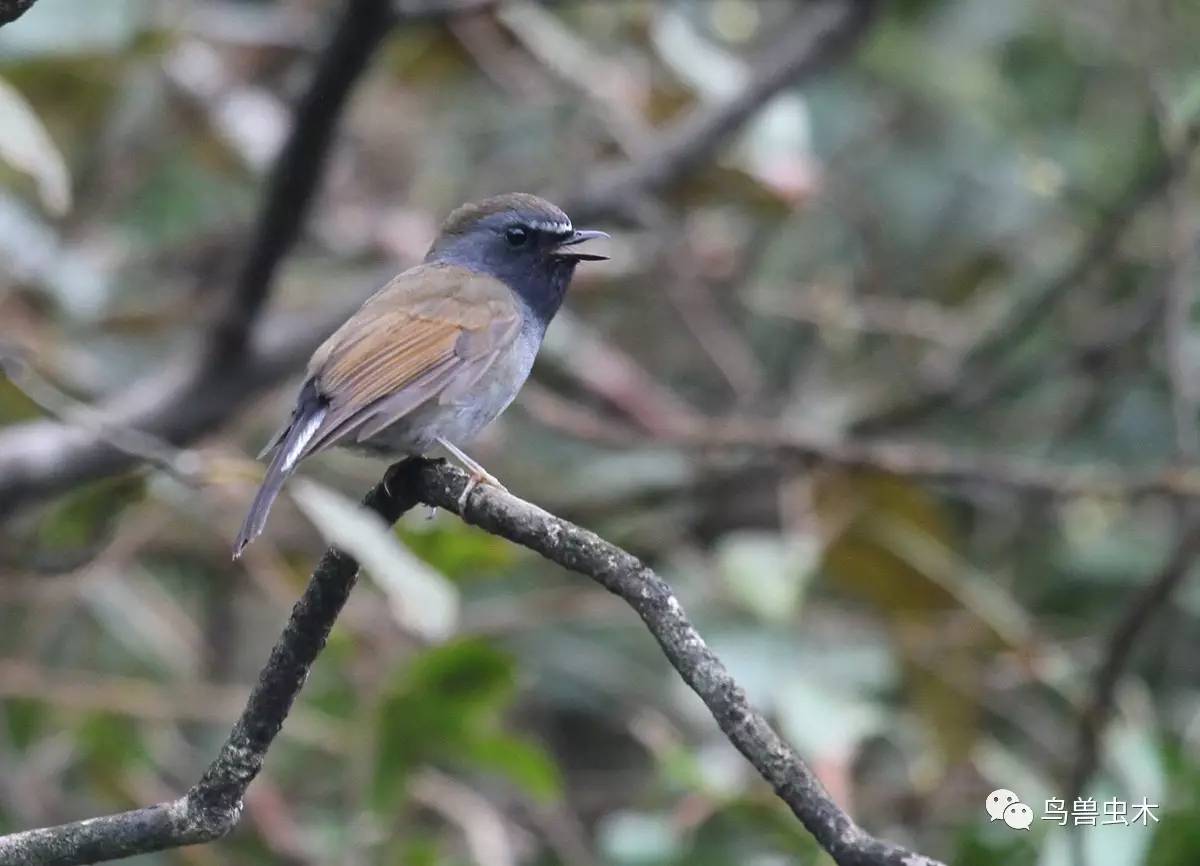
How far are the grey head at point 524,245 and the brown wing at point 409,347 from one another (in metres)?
0.07

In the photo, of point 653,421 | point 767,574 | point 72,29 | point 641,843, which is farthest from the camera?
point 653,421

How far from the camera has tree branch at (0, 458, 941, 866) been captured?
6.57 feet

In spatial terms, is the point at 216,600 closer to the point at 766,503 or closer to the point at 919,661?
the point at 766,503

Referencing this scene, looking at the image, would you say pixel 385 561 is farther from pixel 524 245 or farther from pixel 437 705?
pixel 524 245

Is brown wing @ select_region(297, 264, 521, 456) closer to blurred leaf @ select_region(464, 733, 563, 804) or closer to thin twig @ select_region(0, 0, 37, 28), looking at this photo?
blurred leaf @ select_region(464, 733, 563, 804)

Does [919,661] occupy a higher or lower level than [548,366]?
lower

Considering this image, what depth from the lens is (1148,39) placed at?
597 cm

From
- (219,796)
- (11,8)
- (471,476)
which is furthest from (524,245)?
(11,8)

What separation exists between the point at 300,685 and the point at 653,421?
136 inches

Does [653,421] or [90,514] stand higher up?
[653,421]

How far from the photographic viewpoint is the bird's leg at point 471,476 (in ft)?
8.84

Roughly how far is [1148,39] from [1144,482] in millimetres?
1916

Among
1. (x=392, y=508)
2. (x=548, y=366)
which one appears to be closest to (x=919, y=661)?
(x=548, y=366)

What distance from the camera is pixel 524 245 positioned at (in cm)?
443
